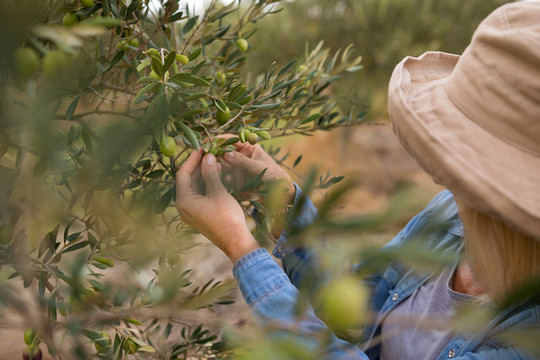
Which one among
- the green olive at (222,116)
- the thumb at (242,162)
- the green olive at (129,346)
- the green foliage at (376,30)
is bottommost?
the green foliage at (376,30)

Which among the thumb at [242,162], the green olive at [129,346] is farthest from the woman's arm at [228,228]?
the green olive at [129,346]

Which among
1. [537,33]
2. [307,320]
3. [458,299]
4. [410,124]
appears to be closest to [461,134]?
[410,124]

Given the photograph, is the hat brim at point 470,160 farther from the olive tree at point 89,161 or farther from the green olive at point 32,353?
the green olive at point 32,353

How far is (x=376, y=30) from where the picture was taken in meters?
9.21

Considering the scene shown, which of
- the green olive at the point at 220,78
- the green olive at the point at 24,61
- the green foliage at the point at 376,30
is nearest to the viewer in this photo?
the green olive at the point at 24,61

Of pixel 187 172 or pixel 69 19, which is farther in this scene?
pixel 187 172

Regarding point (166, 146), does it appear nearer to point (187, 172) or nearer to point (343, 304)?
point (187, 172)

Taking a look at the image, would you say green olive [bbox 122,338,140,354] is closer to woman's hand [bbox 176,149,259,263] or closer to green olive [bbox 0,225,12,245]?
woman's hand [bbox 176,149,259,263]

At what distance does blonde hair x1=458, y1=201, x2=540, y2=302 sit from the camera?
Result: 96cm

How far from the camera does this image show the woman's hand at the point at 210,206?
1.02 metres

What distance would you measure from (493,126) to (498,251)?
0.91ft

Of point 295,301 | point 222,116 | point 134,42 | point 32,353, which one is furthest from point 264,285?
point 134,42

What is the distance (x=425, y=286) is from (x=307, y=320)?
756 mm

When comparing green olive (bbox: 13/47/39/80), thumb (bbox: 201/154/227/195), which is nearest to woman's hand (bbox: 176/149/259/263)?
thumb (bbox: 201/154/227/195)
